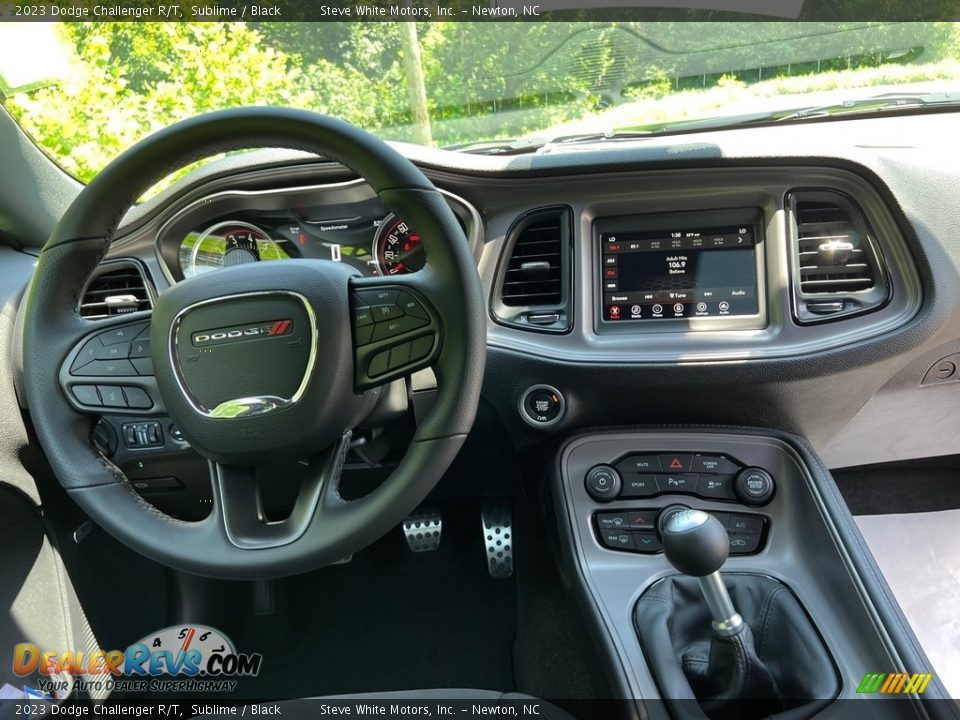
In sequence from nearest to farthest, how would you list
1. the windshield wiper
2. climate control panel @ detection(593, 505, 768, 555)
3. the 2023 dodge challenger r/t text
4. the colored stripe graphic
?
the colored stripe graphic < the 2023 dodge challenger r/t text < climate control panel @ detection(593, 505, 768, 555) < the windshield wiper

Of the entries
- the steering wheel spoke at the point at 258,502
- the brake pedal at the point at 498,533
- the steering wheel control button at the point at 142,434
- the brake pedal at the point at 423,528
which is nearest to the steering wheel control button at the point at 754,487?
the brake pedal at the point at 498,533

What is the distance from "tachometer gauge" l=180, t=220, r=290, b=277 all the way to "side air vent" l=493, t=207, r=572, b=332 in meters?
0.57

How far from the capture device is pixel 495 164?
167cm

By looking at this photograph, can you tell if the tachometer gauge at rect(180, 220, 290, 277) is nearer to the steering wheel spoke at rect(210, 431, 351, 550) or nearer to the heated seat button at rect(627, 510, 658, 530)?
the steering wheel spoke at rect(210, 431, 351, 550)

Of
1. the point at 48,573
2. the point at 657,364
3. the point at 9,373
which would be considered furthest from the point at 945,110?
the point at 48,573

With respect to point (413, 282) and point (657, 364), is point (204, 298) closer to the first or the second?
point (413, 282)

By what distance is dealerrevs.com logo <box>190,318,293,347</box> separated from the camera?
3.73 feet

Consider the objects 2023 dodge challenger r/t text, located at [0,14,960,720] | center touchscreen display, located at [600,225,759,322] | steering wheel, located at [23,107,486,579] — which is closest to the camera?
steering wheel, located at [23,107,486,579]

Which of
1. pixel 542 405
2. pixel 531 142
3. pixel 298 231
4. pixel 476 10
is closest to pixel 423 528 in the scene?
pixel 542 405

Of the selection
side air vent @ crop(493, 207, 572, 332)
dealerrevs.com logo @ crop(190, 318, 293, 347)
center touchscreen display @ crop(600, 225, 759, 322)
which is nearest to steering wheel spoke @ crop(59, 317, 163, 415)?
dealerrevs.com logo @ crop(190, 318, 293, 347)

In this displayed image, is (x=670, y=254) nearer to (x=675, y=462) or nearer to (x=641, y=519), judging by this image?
(x=675, y=462)

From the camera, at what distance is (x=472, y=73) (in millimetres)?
1782

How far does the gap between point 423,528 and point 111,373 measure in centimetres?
101

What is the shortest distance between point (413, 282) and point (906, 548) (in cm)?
178
